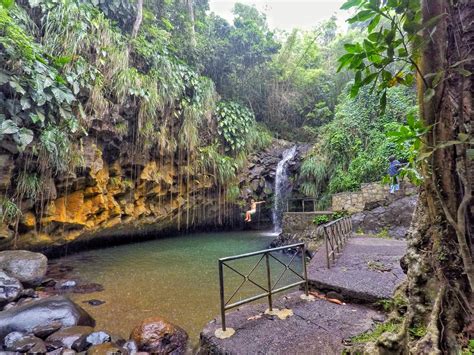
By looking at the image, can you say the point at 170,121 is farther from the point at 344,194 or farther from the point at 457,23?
the point at 457,23

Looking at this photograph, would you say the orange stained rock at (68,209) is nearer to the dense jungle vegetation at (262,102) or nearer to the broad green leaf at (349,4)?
the dense jungle vegetation at (262,102)

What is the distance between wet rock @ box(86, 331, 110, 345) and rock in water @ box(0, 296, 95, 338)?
0.52m

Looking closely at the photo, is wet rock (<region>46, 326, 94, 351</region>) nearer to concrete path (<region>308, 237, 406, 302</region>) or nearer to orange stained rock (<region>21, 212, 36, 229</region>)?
concrete path (<region>308, 237, 406, 302</region>)

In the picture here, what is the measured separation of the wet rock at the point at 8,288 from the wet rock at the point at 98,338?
79.0 inches

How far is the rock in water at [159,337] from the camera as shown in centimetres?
330

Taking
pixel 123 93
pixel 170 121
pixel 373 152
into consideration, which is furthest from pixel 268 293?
pixel 373 152

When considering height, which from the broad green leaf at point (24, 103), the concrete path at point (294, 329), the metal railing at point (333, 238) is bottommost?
the concrete path at point (294, 329)

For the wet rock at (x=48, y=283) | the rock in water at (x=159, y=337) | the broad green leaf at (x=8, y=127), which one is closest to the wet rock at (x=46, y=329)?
the rock in water at (x=159, y=337)

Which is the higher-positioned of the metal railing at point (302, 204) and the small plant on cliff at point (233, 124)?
the small plant on cliff at point (233, 124)

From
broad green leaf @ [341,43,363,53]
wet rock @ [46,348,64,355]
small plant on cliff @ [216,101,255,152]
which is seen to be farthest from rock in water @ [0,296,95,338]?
small plant on cliff @ [216,101,255,152]

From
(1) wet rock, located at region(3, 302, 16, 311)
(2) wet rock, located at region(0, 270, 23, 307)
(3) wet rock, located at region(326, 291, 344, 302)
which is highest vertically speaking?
(3) wet rock, located at region(326, 291, 344, 302)

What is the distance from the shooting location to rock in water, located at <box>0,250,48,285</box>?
506 cm

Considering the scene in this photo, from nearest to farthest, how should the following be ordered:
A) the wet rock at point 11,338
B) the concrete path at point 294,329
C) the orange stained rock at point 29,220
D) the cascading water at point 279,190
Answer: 1. the concrete path at point 294,329
2. the wet rock at point 11,338
3. the orange stained rock at point 29,220
4. the cascading water at point 279,190

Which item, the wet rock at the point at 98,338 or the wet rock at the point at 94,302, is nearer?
the wet rock at the point at 98,338
